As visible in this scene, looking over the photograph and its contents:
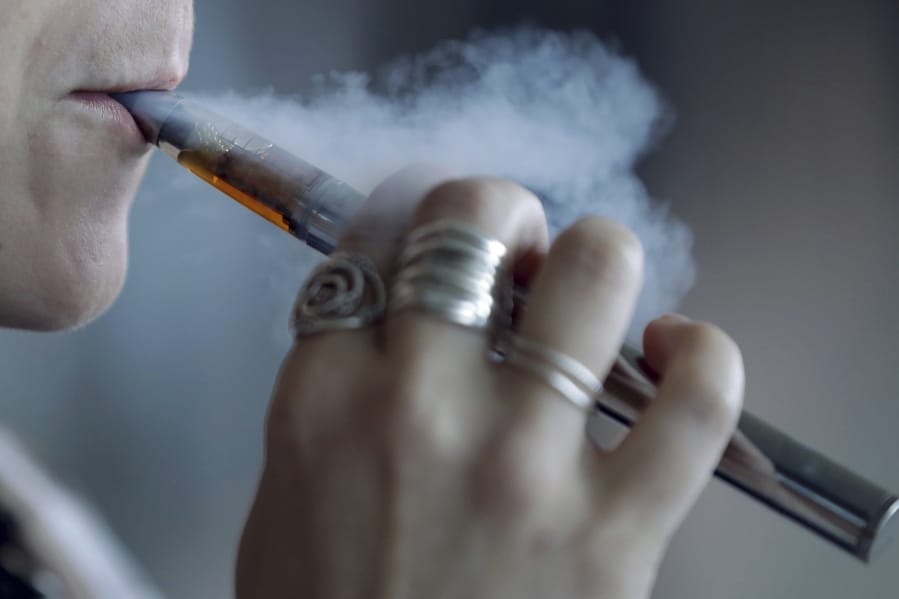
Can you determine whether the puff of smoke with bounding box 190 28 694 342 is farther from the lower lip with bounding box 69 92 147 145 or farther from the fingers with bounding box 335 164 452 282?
the fingers with bounding box 335 164 452 282

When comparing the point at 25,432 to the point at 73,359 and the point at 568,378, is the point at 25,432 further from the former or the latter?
the point at 568,378

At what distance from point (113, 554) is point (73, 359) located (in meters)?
0.24

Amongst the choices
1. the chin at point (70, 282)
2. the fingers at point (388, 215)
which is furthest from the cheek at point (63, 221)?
the fingers at point (388, 215)

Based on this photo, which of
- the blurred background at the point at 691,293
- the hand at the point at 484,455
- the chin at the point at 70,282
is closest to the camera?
the hand at the point at 484,455

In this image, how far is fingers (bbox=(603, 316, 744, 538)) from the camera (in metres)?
0.42

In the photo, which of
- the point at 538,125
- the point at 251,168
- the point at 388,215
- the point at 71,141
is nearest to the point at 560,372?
the point at 388,215

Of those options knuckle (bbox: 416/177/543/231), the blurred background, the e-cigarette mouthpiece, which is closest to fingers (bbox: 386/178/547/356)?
knuckle (bbox: 416/177/543/231)

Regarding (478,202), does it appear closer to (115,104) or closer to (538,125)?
(115,104)

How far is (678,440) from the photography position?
0.42 meters

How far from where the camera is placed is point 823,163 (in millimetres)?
869

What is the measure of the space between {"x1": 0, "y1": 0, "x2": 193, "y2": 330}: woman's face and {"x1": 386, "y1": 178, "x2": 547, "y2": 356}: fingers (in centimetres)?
32

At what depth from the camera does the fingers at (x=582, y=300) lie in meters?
0.43

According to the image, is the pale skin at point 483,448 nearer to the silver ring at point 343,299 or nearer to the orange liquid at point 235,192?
the silver ring at point 343,299

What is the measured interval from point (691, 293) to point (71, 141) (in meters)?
0.59
